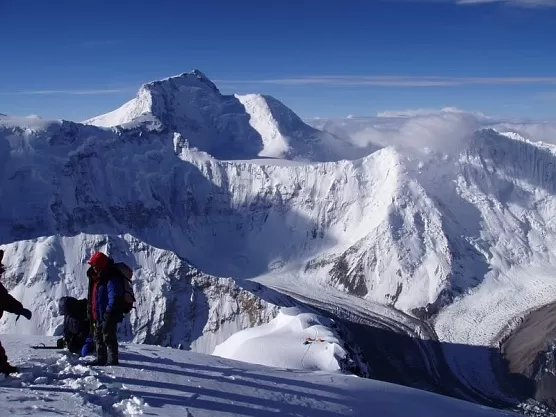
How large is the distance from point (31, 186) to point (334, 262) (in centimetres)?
7932

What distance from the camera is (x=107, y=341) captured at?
1814cm

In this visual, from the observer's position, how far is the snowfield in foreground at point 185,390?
51.3 feet

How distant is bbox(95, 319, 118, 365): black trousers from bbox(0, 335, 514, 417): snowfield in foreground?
404 millimetres

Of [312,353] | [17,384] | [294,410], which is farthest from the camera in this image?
[312,353]

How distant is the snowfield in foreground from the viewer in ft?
51.3

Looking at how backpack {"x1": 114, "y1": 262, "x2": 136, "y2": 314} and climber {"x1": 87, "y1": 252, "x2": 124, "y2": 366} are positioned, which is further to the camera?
backpack {"x1": 114, "y1": 262, "x2": 136, "y2": 314}

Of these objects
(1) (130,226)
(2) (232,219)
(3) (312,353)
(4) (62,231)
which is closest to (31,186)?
(4) (62,231)

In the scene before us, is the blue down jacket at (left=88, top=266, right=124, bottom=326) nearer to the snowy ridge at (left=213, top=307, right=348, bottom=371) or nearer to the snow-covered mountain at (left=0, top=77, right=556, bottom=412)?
the snowy ridge at (left=213, top=307, right=348, bottom=371)

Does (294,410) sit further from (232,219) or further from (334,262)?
(232,219)

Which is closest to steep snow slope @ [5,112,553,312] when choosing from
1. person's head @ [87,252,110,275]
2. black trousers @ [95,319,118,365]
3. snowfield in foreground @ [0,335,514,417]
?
snowfield in foreground @ [0,335,514,417]

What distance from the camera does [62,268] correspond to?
299 ft

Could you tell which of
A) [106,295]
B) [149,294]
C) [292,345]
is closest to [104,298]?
[106,295]

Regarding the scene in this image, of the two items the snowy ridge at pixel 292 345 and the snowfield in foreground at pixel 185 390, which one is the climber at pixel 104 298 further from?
the snowy ridge at pixel 292 345

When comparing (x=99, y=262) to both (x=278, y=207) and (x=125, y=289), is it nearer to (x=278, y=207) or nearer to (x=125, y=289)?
(x=125, y=289)
